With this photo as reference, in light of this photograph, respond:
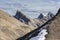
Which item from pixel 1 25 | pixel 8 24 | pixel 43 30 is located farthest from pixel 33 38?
pixel 8 24

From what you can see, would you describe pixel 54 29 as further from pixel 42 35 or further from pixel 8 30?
pixel 8 30

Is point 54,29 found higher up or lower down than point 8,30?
lower down

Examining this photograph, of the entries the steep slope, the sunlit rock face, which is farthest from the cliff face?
the steep slope

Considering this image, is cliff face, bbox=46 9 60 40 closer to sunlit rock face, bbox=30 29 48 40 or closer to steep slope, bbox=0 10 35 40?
sunlit rock face, bbox=30 29 48 40

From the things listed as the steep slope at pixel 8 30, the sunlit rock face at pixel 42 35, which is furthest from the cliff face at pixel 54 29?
the steep slope at pixel 8 30

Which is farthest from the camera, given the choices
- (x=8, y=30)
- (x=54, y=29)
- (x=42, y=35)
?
(x=8, y=30)

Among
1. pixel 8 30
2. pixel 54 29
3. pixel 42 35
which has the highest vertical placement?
pixel 8 30

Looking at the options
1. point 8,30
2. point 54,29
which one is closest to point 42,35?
point 54,29

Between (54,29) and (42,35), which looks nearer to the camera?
(42,35)
